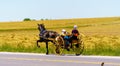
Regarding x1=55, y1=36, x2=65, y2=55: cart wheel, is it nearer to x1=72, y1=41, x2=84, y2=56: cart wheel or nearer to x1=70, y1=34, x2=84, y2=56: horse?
x1=70, y1=34, x2=84, y2=56: horse

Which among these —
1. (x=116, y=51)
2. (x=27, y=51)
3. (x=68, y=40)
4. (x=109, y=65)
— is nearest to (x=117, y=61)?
(x=109, y=65)

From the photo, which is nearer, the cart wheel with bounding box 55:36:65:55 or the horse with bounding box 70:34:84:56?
the horse with bounding box 70:34:84:56

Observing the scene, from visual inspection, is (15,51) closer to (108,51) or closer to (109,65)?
(108,51)

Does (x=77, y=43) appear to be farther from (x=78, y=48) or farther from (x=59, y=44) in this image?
(x=59, y=44)

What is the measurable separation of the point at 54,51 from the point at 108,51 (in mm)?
3276

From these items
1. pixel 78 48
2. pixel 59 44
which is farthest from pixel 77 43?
pixel 59 44

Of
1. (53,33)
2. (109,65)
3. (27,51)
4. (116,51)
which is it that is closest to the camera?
(109,65)

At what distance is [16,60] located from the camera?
22828 mm

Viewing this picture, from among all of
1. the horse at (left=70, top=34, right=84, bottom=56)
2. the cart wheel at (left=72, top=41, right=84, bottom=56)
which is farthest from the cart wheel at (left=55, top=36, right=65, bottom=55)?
the cart wheel at (left=72, top=41, right=84, bottom=56)

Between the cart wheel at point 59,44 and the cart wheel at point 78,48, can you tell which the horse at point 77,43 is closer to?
the cart wheel at point 78,48

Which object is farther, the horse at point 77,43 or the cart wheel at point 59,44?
the cart wheel at point 59,44

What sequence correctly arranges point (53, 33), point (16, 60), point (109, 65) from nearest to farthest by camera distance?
point (109, 65), point (16, 60), point (53, 33)

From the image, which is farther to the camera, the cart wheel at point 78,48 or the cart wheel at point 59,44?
the cart wheel at point 59,44

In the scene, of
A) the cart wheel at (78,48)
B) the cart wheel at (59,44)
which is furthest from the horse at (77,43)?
the cart wheel at (59,44)
